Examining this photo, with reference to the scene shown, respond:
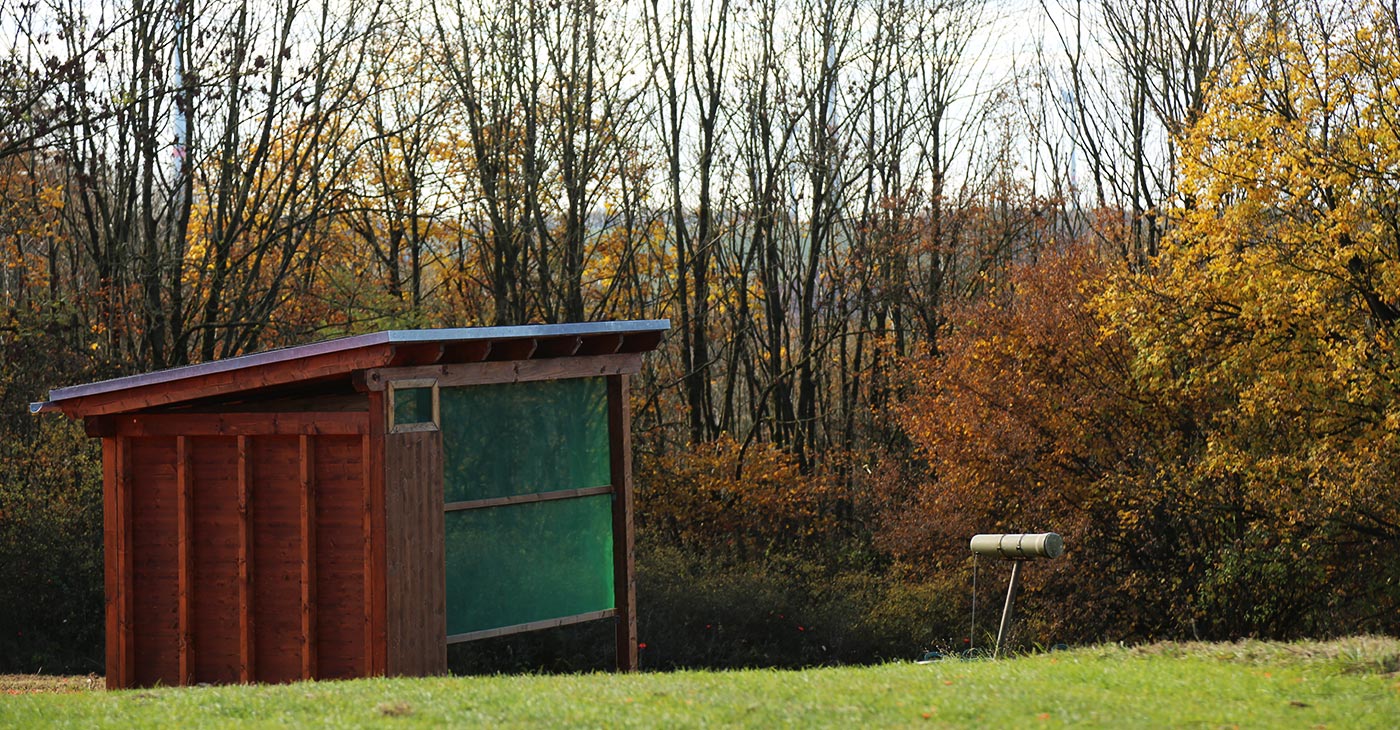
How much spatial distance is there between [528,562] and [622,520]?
101 centimetres

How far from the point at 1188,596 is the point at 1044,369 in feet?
16.6

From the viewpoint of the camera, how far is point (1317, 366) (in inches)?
749

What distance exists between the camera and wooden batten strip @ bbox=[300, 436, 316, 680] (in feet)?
33.7

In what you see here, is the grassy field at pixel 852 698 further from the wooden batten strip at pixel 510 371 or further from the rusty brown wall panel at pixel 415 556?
the wooden batten strip at pixel 510 371

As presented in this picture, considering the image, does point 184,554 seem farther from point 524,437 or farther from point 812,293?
point 812,293

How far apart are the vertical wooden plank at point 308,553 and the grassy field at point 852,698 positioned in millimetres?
1551

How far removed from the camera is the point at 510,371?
1076 centimetres

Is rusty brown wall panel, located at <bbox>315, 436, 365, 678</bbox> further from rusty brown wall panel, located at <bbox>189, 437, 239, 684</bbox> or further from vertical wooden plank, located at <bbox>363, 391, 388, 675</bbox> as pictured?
rusty brown wall panel, located at <bbox>189, 437, 239, 684</bbox>

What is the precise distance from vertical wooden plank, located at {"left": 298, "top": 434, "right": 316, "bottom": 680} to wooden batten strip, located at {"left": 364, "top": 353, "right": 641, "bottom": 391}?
86 centimetres

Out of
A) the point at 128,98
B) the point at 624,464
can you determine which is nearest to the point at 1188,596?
the point at 624,464

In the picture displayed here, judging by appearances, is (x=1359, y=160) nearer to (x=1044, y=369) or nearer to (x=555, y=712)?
(x=1044, y=369)

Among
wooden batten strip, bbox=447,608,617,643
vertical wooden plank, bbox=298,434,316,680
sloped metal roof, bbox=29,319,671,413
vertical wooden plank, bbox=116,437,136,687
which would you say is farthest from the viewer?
vertical wooden plank, bbox=116,437,136,687

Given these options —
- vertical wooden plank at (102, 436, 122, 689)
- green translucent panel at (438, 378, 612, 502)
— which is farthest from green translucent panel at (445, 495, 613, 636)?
vertical wooden plank at (102, 436, 122, 689)

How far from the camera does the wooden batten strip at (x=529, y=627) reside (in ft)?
34.6
